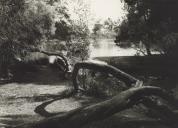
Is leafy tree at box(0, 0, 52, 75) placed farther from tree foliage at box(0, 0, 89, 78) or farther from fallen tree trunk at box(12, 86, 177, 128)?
fallen tree trunk at box(12, 86, 177, 128)

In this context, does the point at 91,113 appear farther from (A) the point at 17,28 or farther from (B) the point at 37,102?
(A) the point at 17,28

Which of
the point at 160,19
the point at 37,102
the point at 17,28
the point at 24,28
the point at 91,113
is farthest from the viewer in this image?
the point at 24,28

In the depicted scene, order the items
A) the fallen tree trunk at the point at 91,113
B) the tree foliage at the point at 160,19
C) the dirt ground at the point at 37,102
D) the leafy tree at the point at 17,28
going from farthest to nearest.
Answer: the leafy tree at the point at 17,28 → the tree foliage at the point at 160,19 → the dirt ground at the point at 37,102 → the fallen tree trunk at the point at 91,113

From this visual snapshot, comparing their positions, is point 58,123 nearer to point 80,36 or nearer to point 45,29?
point 80,36

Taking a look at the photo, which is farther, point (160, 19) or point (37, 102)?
point (160, 19)

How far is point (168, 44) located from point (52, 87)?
5.18m

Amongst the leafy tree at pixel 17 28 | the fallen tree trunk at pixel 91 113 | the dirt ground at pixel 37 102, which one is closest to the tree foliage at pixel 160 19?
the dirt ground at pixel 37 102

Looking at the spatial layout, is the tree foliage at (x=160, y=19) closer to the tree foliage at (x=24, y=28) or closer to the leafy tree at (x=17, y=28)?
the tree foliage at (x=24, y=28)

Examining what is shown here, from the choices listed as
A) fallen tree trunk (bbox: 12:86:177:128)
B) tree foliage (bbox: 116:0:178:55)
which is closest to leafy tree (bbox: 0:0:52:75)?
tree foliage (bbox: 116:0:178:55)

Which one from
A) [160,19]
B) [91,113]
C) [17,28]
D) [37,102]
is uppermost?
[160,19]

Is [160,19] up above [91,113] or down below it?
above

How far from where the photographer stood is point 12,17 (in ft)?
55.8

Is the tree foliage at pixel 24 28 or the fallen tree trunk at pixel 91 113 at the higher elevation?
the tree foliage at pixel 24 28

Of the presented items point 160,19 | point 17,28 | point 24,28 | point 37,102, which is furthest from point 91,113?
point 24,28
